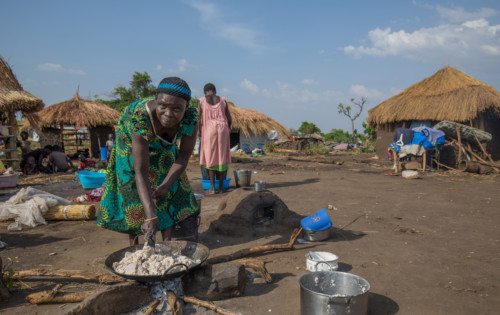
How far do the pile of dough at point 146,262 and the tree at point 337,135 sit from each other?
31.4 metres

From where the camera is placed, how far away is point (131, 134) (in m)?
2.40

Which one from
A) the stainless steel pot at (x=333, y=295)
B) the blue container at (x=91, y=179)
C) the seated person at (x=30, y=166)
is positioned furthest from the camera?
the seated person at (x=30, y=166)

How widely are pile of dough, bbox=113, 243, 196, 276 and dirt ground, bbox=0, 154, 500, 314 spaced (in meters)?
0.17

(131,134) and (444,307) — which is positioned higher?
A: (131,134)

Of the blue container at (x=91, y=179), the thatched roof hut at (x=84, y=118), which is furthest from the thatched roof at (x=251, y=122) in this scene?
the blue container at (x=91, y=179)

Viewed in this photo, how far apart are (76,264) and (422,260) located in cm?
326

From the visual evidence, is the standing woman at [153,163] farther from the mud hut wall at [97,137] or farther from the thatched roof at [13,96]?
the mud hut wall at [97,137]

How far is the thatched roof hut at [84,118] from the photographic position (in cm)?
1552

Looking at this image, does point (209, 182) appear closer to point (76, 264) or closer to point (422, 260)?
point (76, 264)

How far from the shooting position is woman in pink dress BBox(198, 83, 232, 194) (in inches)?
234

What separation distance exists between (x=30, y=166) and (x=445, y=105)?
49.3 ft

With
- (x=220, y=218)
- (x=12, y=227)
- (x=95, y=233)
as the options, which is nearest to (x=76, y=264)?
(x=95, y=233)

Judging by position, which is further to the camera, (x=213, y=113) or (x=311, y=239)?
(x=213, y=113)

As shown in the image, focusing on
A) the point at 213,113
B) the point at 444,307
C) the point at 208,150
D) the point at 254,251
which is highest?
the point at 213,113
